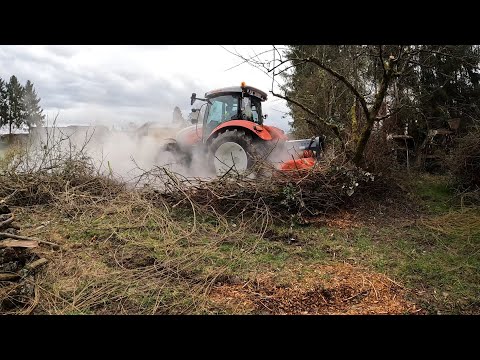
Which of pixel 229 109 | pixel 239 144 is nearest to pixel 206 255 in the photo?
pixel 239 144

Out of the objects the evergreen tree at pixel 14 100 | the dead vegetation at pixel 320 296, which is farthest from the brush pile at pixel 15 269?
the evergreen tree at pixel 14 100

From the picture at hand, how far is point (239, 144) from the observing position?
7621mm

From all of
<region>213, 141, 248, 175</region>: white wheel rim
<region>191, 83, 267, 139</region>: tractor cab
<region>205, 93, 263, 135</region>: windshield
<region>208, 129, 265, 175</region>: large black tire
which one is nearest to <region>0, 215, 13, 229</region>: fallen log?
<region>208, 129, 265, 175</region>: large black tire

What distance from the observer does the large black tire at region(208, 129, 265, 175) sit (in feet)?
24.6

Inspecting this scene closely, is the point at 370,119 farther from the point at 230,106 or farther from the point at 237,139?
the point at 230,106

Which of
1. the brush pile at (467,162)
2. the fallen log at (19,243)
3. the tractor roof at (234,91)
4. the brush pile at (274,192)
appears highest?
the tractor roof at (234,91)

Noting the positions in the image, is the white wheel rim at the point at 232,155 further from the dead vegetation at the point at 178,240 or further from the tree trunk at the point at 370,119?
the tree trunk at the point at 370,119

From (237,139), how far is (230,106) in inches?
51.1

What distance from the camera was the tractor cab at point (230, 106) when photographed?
8.41 meters

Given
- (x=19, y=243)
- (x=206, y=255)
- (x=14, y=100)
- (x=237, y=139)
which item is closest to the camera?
(x=19, y=243)

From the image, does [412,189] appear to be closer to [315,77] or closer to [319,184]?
[319,184]

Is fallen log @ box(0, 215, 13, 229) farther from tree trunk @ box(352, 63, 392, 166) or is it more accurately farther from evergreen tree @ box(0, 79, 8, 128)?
evergreen tree @ box(0, 79, 8, 128)
